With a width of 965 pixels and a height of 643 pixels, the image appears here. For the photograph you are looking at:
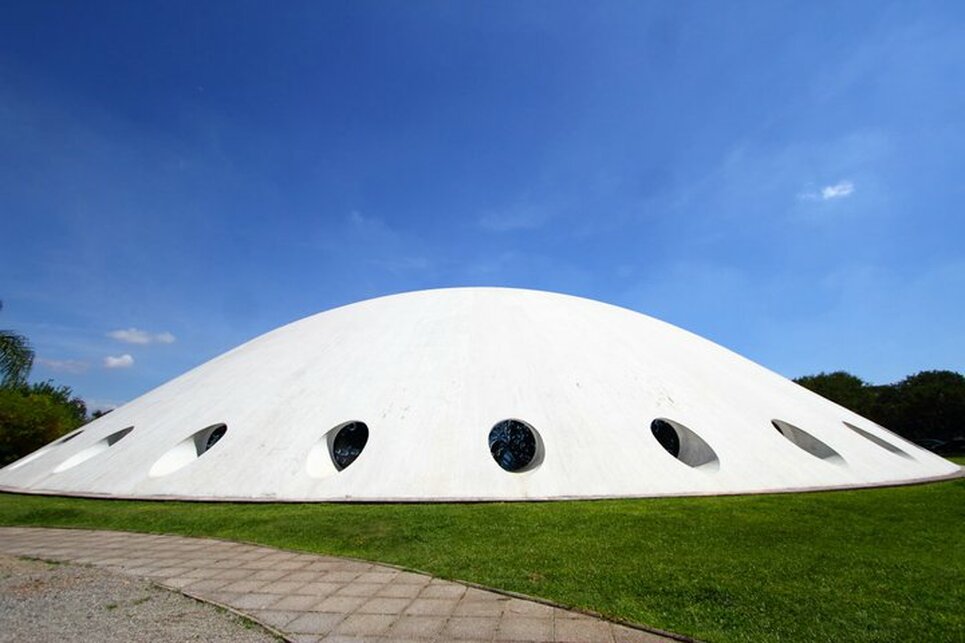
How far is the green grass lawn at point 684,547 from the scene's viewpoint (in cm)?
413

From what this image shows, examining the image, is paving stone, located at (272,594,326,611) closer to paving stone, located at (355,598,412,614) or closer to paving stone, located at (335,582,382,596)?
paving stone, located at (335,582,382,596)

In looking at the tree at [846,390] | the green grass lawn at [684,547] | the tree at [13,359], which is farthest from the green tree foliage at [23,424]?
the tree at [846,390]

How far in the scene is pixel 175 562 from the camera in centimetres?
621

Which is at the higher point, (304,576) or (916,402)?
(916,402)

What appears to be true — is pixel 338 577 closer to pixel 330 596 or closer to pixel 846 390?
pixel 330 596

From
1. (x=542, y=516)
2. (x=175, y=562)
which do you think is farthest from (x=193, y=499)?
(x=542, y=516)

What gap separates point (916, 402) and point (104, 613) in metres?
50.0

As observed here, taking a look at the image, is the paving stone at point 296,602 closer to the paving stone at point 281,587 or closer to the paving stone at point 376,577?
the paving stone at point 281,587

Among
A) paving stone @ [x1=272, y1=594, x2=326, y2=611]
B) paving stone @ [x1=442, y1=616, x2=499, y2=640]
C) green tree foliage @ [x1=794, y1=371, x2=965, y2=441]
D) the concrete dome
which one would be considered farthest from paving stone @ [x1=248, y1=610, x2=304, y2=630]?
green tree foliage @ [x1=794, y1=371, x2=965, y2=441]

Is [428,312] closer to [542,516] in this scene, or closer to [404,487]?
[404,487]

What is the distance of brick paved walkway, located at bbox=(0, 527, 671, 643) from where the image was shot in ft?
13.1

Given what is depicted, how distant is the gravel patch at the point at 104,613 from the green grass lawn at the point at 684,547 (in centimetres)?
206

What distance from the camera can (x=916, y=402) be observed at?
1476 inches

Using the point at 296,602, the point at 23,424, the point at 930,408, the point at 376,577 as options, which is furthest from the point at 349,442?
the point at 930,408
